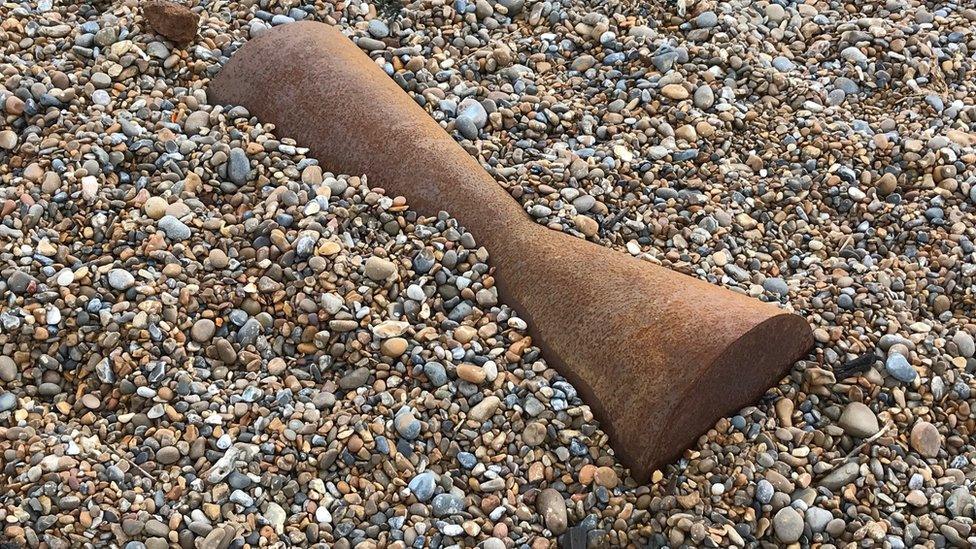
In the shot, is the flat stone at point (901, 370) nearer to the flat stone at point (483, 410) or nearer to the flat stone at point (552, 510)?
the flat stone at point (552, 510)

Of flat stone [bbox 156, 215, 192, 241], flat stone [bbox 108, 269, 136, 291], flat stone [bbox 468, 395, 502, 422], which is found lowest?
flat stone [bbox 468, 395, 502, 422]

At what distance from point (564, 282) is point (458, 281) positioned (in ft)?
1.15

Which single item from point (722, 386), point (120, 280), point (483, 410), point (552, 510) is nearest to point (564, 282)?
point (483, 410)

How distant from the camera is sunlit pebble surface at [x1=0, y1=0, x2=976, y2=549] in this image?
2.72 m

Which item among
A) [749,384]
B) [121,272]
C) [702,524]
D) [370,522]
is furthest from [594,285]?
[121,272]

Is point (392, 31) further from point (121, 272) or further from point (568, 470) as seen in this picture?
point (568, 470)

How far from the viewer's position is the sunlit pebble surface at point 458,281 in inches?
107

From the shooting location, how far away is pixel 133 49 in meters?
3.86

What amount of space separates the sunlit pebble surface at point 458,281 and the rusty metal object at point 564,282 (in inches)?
2.9

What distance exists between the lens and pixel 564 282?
303 cm

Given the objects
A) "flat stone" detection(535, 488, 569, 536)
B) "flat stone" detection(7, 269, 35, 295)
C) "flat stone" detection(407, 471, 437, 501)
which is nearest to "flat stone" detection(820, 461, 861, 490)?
"flat stone" detection(535, 488, 569, 536)

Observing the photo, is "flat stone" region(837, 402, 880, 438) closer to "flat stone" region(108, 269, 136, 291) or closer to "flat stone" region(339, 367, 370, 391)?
"flat stone" region(339, 367, 370, 391)

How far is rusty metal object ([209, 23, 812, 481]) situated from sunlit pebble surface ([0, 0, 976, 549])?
0.07 metres

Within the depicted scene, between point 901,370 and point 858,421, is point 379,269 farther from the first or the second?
point 901,370
